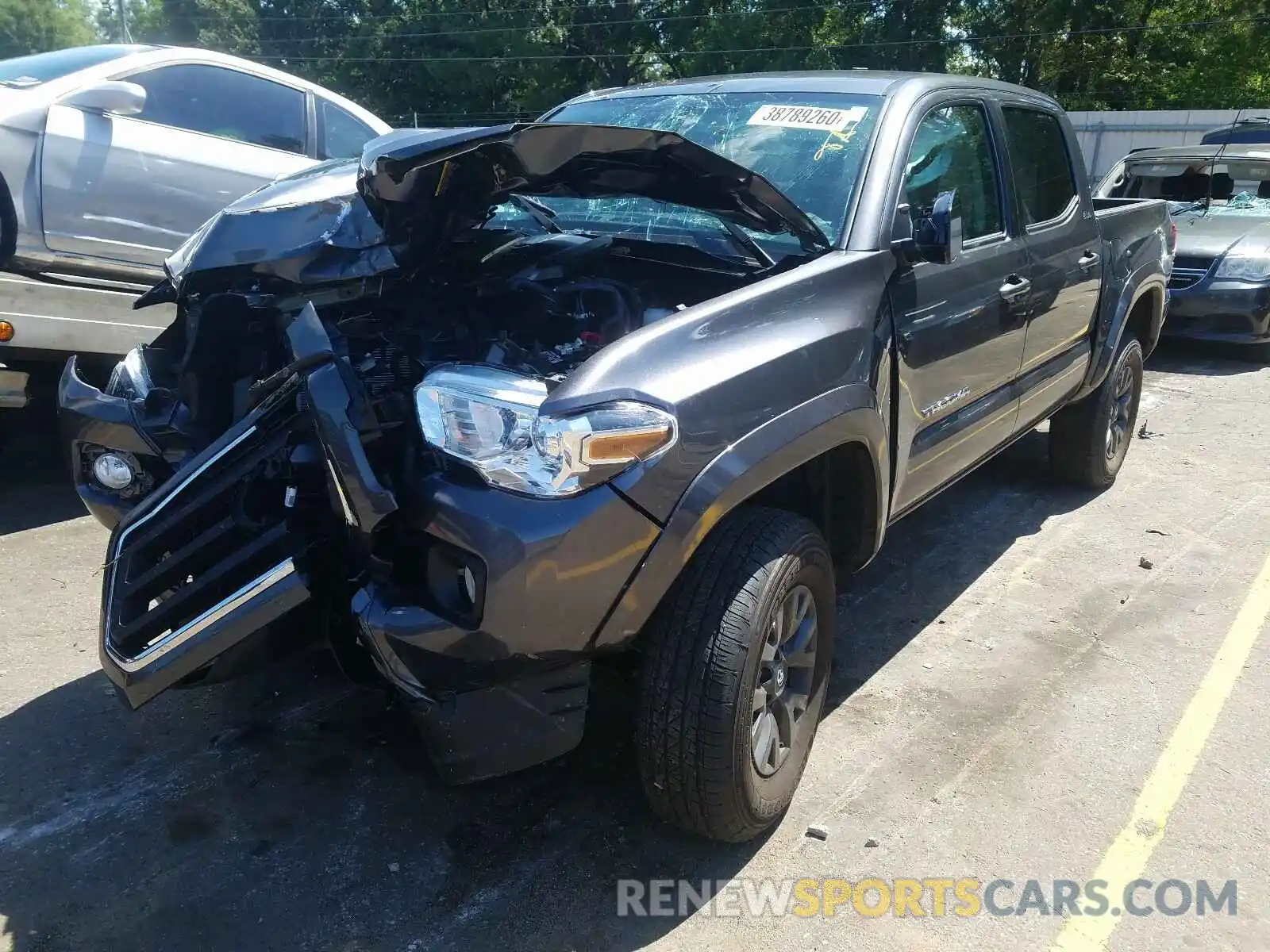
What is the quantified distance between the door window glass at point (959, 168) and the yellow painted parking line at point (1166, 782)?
5.92 feet

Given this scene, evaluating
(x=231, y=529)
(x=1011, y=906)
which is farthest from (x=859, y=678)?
(x=231, y=529)

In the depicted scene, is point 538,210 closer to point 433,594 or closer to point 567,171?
point 567,171

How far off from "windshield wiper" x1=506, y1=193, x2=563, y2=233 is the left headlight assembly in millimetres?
1613

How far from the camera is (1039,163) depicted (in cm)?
436

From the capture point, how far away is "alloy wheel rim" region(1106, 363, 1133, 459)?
534 cm

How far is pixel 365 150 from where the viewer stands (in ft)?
9.50

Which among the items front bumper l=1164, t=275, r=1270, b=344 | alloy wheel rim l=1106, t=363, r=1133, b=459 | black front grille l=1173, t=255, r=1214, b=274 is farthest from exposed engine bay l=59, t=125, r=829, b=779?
black front grille l=1173, t=255, r=1214, b=274

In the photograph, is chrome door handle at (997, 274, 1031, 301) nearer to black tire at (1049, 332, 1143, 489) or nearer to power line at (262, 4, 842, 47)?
black tire at (1049, 332, 1143, 489)

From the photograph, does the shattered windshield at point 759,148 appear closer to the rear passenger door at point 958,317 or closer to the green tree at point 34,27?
the rear passenger door at point 958,317

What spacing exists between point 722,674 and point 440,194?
1610 millimetres

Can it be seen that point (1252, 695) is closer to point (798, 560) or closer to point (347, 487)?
point (798, 560)

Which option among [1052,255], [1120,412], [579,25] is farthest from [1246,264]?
[579,25]

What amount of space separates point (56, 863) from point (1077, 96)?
111ft

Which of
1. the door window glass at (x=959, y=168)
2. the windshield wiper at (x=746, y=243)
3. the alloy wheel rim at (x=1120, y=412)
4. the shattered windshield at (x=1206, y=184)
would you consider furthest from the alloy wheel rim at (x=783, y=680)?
the shattered windshield at (x=1206, y=184)
